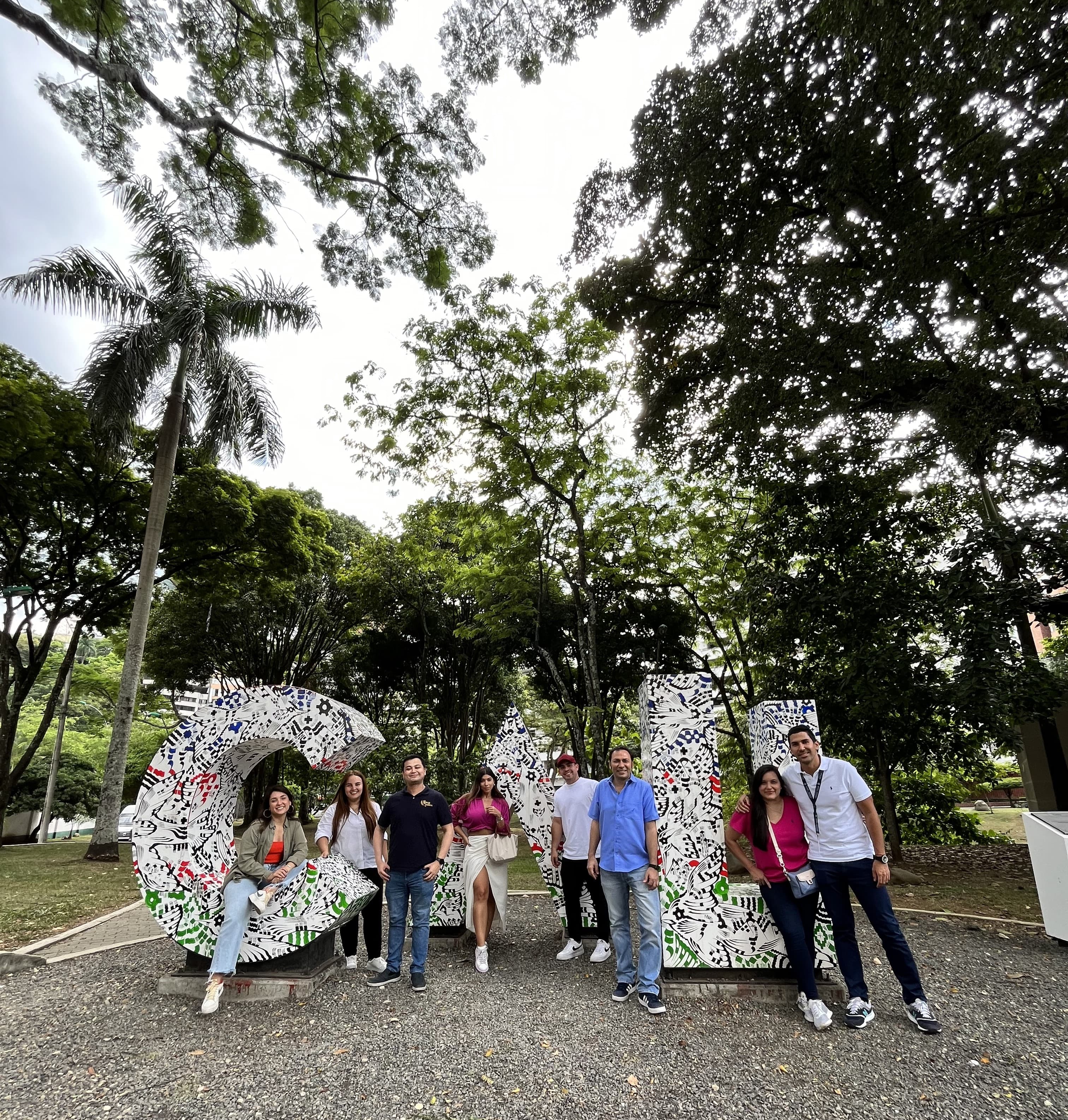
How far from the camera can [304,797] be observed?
19.9 m

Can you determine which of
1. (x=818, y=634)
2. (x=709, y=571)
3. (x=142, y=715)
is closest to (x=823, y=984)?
(x=818, y=634)

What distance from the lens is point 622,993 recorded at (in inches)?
185

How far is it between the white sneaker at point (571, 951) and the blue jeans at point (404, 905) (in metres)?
1.39

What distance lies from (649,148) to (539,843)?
9640mm

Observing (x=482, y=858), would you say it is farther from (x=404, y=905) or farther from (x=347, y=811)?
(x=347, y=811)

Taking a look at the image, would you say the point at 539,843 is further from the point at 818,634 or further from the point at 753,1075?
the point at 818,634

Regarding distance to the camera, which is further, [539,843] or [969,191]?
[969,191]

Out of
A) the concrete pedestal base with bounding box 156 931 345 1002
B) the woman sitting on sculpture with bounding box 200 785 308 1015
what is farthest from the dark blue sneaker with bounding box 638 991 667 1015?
the woman sitting on sculpture with bounding box 200 785 308 1015

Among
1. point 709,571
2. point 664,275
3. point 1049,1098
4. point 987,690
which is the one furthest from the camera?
point 709,571

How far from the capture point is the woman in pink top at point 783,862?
14.3 feet

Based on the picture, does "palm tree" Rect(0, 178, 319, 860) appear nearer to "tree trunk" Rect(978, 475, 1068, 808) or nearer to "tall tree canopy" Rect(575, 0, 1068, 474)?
"tall tree canopy" Rect(575, 0, 1068, 474)

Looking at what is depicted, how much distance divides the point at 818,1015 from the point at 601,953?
2202 millimetres

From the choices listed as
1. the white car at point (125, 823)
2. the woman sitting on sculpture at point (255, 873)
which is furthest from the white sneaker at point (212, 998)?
the white car at point (125, 823)

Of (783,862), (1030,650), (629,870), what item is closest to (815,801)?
(783,862)
